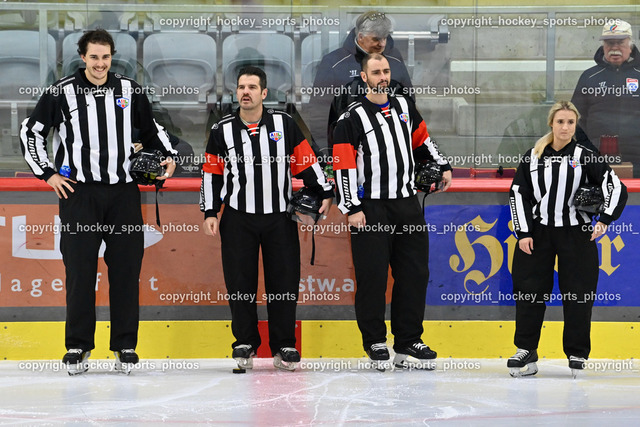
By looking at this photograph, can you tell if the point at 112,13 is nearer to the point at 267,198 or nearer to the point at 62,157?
the point at 62,157

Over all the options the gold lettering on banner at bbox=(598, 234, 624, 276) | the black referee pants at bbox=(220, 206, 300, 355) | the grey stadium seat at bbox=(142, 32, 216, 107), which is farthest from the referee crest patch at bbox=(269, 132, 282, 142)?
the gold lettering on banner at bbox=(598, 234, 624, 276)

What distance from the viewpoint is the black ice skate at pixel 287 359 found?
5172mm

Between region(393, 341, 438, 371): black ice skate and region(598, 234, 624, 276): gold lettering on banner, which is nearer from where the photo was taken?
region(393, 341, 438, 371): black ice skate

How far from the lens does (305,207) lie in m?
5.14

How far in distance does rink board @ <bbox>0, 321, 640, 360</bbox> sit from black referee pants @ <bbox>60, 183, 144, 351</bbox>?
53cm

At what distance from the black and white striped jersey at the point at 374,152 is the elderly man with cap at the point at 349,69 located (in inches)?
18.1

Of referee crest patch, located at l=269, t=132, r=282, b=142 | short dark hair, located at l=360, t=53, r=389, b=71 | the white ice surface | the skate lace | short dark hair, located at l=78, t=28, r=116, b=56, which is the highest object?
short dark hair, located at l=78, t=28, r=116, b=56

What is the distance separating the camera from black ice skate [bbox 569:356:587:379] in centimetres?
501

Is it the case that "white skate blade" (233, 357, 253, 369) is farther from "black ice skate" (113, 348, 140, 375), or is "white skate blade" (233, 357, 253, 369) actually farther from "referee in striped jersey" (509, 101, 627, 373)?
"referee in striped jersey" (509, 101, 627, 373)

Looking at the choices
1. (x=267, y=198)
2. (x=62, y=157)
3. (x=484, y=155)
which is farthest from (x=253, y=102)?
(x=484, y=155)

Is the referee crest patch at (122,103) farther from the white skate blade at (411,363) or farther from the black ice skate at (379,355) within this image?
the white skate blade at (411,363)

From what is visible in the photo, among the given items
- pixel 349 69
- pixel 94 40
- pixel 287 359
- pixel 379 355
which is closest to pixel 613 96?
pixel 349 69

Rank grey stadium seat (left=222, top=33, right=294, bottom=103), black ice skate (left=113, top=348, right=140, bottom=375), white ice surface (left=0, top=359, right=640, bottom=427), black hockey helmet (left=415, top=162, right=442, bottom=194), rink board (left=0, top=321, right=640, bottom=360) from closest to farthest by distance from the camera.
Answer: white ice surface (left=0, top=359, right=640, bottom=427)
black ice skate (left=113, top=348, right=140, bottom=375)
black hockey helmet (left=415, top=162, right=442, bottom=194)
rink board (left=0, top=321, right=640, bottom=360)
grey stadium seat (left=222, top=33, right=294, bottom=103)

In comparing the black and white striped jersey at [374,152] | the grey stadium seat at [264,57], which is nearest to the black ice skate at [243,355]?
the black and white striped jersey at [374,152]
